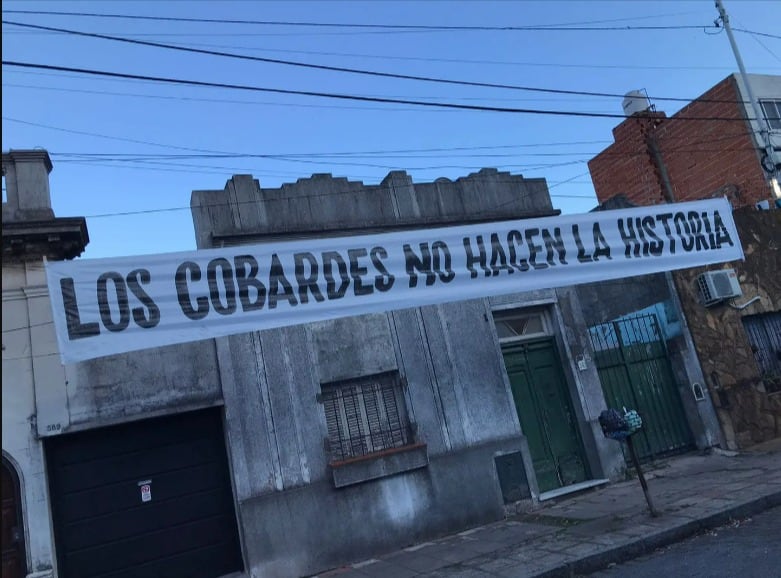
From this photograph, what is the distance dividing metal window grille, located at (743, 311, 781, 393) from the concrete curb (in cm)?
A: 491

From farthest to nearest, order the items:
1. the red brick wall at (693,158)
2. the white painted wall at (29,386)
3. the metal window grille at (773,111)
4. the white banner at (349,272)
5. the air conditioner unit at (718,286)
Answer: the metal window grille at (773,111) < the red brick wall at (693,158) < the air conditioner unit at (718,286) < the white painted wall at (29,386) < the white banner at (349,272)

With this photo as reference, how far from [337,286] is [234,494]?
3.16 m

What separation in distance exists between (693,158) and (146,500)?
2222 centimetres

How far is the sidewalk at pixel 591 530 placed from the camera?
6906mm

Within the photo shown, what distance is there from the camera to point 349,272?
7.44 m

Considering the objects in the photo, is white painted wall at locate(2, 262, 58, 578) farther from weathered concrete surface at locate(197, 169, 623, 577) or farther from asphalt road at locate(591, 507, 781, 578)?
asphalt road at locate(591, 507, 781, 578)

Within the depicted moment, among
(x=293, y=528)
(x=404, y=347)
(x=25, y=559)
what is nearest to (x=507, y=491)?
(x=404, y=347)

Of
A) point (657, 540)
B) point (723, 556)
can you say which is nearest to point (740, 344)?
point (657, 540)

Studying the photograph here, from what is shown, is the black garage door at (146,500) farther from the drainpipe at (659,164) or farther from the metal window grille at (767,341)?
the drainpipe at (659,164)

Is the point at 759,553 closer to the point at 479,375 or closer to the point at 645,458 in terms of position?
the point at 479,375

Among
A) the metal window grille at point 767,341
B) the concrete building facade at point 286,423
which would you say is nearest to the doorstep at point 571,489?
the concrete building facade at point 286,423

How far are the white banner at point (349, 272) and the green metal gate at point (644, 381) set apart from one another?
298cm

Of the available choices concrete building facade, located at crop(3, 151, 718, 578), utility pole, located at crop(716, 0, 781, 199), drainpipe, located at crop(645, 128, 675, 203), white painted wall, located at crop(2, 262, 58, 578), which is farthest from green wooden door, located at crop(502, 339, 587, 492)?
utility pole, located at crop(716, 0, 781, 199)

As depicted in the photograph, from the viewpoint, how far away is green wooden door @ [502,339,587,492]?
10273 mm
